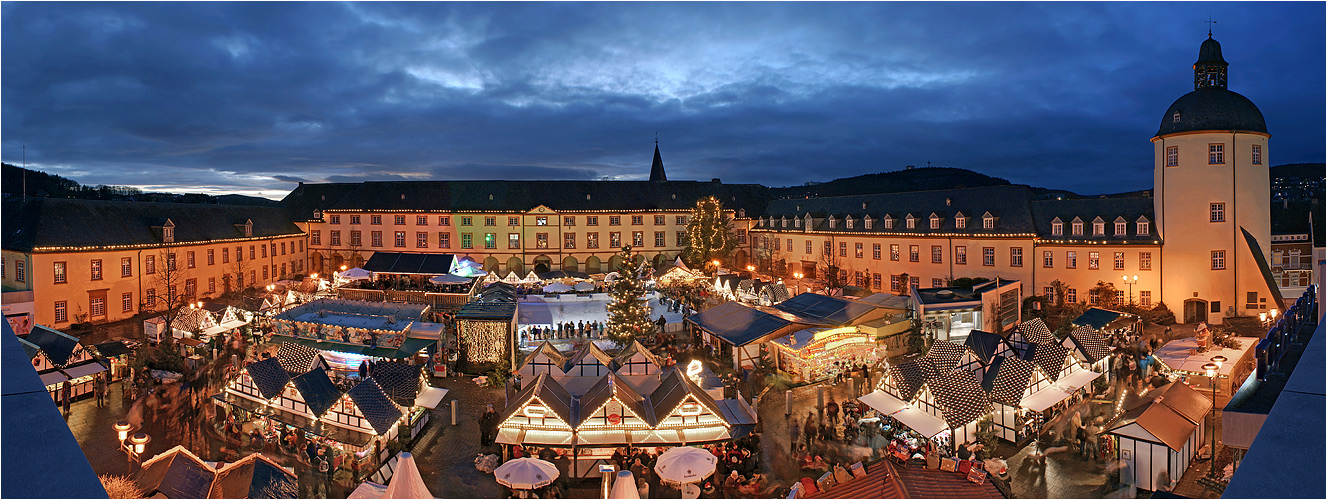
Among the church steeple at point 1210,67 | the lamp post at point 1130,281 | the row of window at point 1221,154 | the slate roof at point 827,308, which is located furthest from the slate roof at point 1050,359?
the church steeple at point 1210,67

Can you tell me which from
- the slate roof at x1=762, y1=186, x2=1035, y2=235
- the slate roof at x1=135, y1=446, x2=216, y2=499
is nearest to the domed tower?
the slate roof at x1=762, y1=186, x2=1035, y2=235

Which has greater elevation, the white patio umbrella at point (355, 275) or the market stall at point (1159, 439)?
the white patio umbrella at point (355, 275)

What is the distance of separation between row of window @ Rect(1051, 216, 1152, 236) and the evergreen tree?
2016cm

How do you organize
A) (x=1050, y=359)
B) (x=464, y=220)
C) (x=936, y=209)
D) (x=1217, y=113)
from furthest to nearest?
(x=464, y=220) < (x=936, y=209) < (x=1217, y=113) < (x=1050, y=359)

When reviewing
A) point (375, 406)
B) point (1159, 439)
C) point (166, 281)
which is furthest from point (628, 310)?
point (166, 281)

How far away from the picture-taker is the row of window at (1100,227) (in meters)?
29.1

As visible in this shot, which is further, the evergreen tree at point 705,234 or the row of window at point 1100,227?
the evergreen tree at point 705,234

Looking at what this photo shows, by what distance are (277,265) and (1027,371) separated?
4482cm

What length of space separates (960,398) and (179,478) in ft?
45.7

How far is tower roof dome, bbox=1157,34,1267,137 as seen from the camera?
2697cm

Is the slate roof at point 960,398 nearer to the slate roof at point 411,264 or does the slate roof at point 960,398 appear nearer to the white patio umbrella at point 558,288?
the white patio umbrella at point 558,288

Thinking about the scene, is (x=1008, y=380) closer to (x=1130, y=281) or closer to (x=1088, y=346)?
(x=1088, y=346)

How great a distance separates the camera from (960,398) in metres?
13.6

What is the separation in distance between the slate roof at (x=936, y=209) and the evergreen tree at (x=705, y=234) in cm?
479
